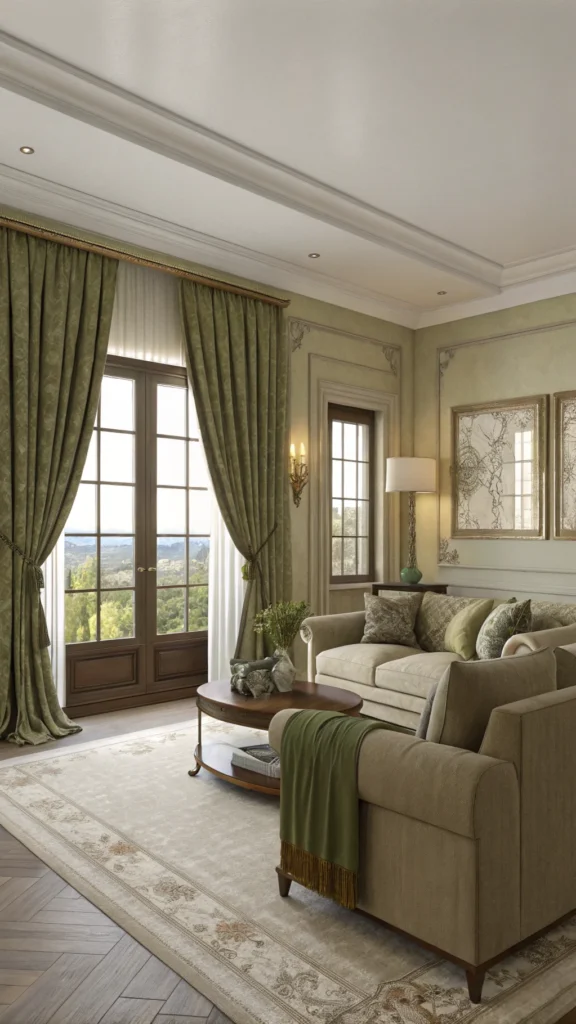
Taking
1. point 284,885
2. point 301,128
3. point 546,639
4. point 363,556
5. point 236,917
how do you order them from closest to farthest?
point 236,917 < point 284,885 < point 546,639 < point 301,128 < point 363,556

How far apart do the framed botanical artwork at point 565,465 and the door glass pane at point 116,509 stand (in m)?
3.49

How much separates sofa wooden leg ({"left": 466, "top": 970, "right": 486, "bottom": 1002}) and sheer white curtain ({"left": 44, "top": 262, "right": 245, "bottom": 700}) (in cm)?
366

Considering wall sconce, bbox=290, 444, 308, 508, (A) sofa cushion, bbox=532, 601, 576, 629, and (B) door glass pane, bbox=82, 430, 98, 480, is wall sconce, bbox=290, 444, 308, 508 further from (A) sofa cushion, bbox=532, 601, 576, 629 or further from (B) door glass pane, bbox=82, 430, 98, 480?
(A) sofa cushion, bbox=532, 601, 576, 629

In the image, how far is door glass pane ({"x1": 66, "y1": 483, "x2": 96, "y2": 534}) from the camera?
5.40m

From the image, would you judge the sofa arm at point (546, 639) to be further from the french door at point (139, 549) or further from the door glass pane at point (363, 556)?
the door glass pane at point (363, 556)

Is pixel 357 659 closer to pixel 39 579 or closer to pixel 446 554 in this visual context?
pixel 39 579

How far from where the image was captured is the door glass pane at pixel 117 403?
18.3 ft

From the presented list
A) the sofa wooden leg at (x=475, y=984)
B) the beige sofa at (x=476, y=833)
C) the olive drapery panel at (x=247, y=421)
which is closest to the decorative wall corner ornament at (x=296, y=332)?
the olive drapery panel at (x=247, y=421)

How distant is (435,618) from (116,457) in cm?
263

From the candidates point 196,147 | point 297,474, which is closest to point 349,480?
point 297,474

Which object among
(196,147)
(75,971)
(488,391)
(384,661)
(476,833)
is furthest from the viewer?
(488,391)

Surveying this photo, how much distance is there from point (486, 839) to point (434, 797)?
18 cm

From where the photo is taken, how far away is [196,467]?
6176 mm

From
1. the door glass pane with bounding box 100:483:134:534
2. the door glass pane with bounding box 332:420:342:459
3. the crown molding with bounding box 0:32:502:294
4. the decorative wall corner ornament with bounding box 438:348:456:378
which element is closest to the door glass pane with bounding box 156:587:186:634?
the door glass pane with bounding box 100:483:134:534
